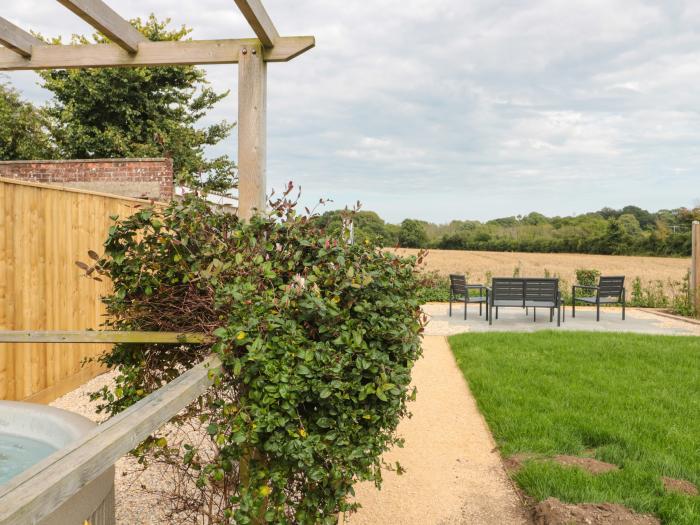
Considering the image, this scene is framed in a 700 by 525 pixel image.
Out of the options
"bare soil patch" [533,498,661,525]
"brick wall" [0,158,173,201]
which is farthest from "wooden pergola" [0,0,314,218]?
"brick wall" [0,158,173,201]

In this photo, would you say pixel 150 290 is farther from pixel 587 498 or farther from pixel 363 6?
pixel 363 6

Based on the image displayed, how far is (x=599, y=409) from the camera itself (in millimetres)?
4613

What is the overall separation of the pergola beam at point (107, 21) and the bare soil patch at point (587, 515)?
3909 millimetres

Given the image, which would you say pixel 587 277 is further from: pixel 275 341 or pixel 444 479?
pixel 275 341

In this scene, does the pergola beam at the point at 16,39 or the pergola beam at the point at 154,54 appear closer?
the pergola beam at the point at 154,54

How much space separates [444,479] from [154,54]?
144 inches

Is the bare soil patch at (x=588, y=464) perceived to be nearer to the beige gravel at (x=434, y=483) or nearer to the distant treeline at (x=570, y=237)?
the beige gravel at (x=434, y=483)

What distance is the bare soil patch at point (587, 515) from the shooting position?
9.09 ft

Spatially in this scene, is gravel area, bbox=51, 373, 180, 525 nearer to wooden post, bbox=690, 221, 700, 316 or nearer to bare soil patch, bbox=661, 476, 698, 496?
bare soil patch, bbox=661, 476, 698, 496

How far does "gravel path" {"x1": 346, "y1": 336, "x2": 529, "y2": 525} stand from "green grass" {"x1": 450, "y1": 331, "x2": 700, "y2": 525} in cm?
16

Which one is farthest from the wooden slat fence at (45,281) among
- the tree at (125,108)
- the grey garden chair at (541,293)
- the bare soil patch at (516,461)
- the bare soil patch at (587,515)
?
the tree at (125,108)

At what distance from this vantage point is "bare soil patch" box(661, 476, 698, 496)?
3.13 metres

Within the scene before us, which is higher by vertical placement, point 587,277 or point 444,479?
point 587,277

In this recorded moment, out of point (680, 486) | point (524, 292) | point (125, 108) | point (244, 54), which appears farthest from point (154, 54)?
point (125, 108)
